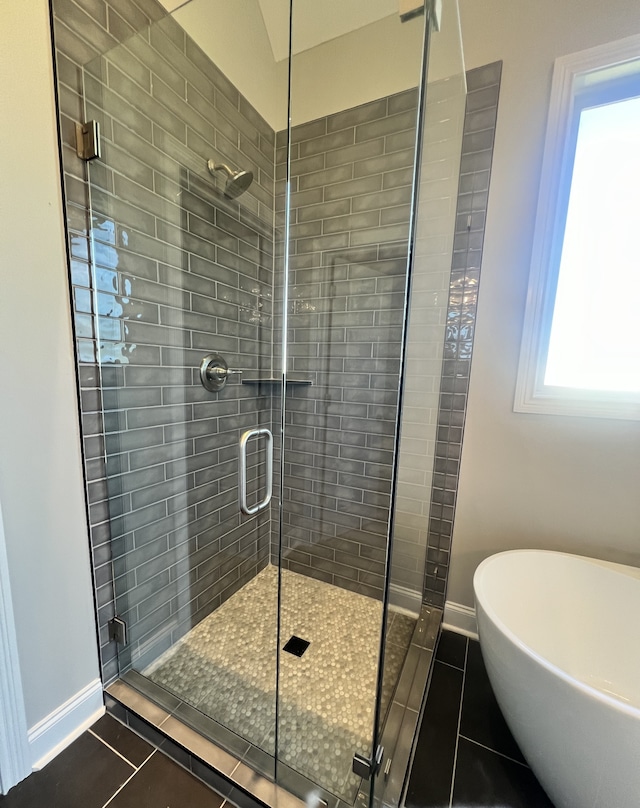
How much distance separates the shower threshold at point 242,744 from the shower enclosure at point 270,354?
0.01m

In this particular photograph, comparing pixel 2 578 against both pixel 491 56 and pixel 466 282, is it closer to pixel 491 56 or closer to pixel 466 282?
pixel 466 282

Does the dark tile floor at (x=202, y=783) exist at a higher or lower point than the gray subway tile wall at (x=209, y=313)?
lower

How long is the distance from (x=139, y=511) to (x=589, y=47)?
2419 millimetres

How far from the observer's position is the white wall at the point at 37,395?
0.90 metres

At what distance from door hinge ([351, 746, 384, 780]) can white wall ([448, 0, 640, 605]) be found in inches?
35.3

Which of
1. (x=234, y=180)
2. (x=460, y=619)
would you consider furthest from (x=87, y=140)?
(x=460, y=619)

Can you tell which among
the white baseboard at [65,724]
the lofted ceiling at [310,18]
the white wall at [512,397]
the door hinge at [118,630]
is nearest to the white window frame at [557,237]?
the white wall at [512,397]

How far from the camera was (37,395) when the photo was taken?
99 cm

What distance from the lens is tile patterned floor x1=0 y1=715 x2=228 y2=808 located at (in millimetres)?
988

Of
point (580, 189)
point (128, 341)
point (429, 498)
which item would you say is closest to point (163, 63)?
point (128, 341)

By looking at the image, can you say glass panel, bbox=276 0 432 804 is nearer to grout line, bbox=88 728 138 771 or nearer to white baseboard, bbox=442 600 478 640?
white baseboard, bbox=442 600 478 640

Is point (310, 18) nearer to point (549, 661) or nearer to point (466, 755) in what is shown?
point (549, 661)

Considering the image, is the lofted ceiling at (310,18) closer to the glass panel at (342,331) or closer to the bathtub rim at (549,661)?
the glass panel at (342,331)

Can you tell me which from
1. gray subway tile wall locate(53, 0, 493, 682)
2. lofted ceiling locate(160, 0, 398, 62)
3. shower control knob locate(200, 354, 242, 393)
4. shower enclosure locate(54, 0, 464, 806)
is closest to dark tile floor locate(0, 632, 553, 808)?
shower enclosure locate(54, 0, 464, 806)
